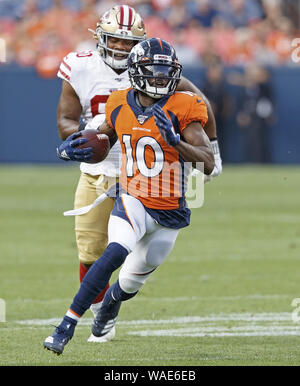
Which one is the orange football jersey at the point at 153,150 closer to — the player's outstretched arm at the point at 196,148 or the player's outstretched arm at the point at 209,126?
the player's outstretched arm at the point at 196,148

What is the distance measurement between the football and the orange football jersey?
12 cm

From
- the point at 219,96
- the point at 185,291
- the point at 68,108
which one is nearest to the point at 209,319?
the point at 185,291

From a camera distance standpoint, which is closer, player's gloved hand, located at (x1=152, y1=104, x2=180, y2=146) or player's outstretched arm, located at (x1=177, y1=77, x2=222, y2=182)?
player's gloved hand, located at (x1=152, y1=104, x2=180, y2=146)

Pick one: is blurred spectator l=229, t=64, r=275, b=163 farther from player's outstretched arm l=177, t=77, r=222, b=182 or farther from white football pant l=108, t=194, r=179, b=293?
white football pant l=108, t=194, r=179, b=293

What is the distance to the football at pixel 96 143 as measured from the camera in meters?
5.18

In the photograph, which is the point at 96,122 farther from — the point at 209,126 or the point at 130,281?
the point at 130,281

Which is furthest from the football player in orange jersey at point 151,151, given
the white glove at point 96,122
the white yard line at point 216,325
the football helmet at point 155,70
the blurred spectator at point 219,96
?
the blurred spectator at point 219,96

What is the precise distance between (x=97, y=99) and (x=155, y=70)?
955mm

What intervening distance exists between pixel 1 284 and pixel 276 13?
1252cm

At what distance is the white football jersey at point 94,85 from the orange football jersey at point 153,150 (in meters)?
0.75

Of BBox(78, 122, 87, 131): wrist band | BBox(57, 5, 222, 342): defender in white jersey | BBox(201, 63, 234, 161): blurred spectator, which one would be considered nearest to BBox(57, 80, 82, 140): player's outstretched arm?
BBox(57, 5, 222, 342): defender in white jersey

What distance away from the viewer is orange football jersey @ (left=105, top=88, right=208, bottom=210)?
16.5ft
